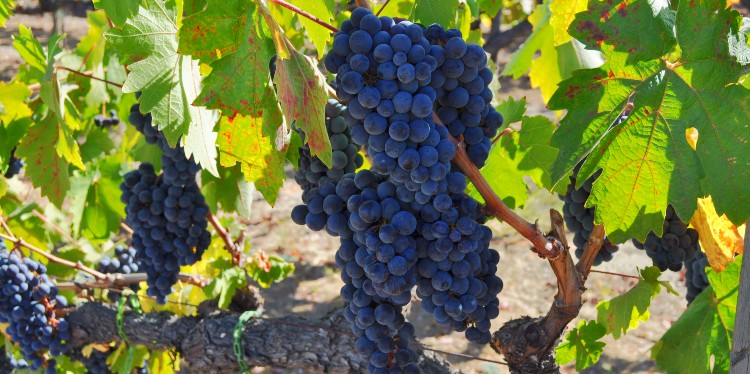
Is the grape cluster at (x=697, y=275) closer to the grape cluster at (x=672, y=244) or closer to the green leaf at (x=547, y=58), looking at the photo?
the grape cluster at (x=672, y=244)

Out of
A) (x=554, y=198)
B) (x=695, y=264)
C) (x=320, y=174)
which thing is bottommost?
(x=320, y=174)

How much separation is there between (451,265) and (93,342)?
2.06 meters

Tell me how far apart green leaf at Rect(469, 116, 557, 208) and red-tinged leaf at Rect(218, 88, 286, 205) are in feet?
1.56

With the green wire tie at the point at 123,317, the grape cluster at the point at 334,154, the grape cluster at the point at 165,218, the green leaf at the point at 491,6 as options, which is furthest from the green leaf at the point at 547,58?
the green wire tie at the point at 123,317

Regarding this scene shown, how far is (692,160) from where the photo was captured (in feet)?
4.50

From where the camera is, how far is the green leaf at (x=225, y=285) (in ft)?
9.30

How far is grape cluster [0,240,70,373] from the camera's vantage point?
8.93 feet

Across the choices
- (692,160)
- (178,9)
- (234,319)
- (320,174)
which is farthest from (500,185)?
(234,319)

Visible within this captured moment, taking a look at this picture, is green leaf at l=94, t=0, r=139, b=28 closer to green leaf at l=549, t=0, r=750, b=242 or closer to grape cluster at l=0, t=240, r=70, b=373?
green leaf at l=549, t=0, r=750, b=242

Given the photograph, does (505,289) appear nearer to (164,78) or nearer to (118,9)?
(164,78)

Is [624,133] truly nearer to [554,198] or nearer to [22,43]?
[22,43]

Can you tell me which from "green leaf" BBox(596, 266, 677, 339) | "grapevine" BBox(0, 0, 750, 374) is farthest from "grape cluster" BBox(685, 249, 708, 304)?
"green leaf" BBox(596, 266, 677, 339)

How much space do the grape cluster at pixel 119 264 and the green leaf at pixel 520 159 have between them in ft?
6.30

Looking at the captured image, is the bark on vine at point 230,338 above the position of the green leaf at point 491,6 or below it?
below
